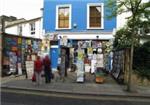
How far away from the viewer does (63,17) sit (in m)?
40.6

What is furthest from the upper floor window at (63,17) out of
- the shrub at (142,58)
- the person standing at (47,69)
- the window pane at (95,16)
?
the person standing at (47,69)

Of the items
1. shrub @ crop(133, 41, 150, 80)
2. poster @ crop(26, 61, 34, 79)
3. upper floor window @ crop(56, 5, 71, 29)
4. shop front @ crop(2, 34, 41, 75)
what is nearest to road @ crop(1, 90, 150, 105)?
poster @ crop(26, 61, 34, 79)

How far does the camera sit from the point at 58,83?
26.2 meters

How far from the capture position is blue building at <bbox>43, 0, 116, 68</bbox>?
130ft

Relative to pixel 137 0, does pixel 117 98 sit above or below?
below

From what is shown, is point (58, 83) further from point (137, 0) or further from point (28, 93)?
point (137, 0)

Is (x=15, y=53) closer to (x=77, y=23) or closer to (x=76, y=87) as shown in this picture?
(x=76, y=87)

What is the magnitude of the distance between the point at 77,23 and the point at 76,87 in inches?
647

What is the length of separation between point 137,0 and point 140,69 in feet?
16.0

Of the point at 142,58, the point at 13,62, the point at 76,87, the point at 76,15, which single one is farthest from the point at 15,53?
the point at 76,15

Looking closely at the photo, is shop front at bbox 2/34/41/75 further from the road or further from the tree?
the road

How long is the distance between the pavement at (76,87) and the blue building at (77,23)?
40.3 feet

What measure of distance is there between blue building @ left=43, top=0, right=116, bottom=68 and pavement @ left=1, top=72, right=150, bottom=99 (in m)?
12.3

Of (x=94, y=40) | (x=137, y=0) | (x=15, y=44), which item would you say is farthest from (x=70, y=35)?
(x=137, y=0)
